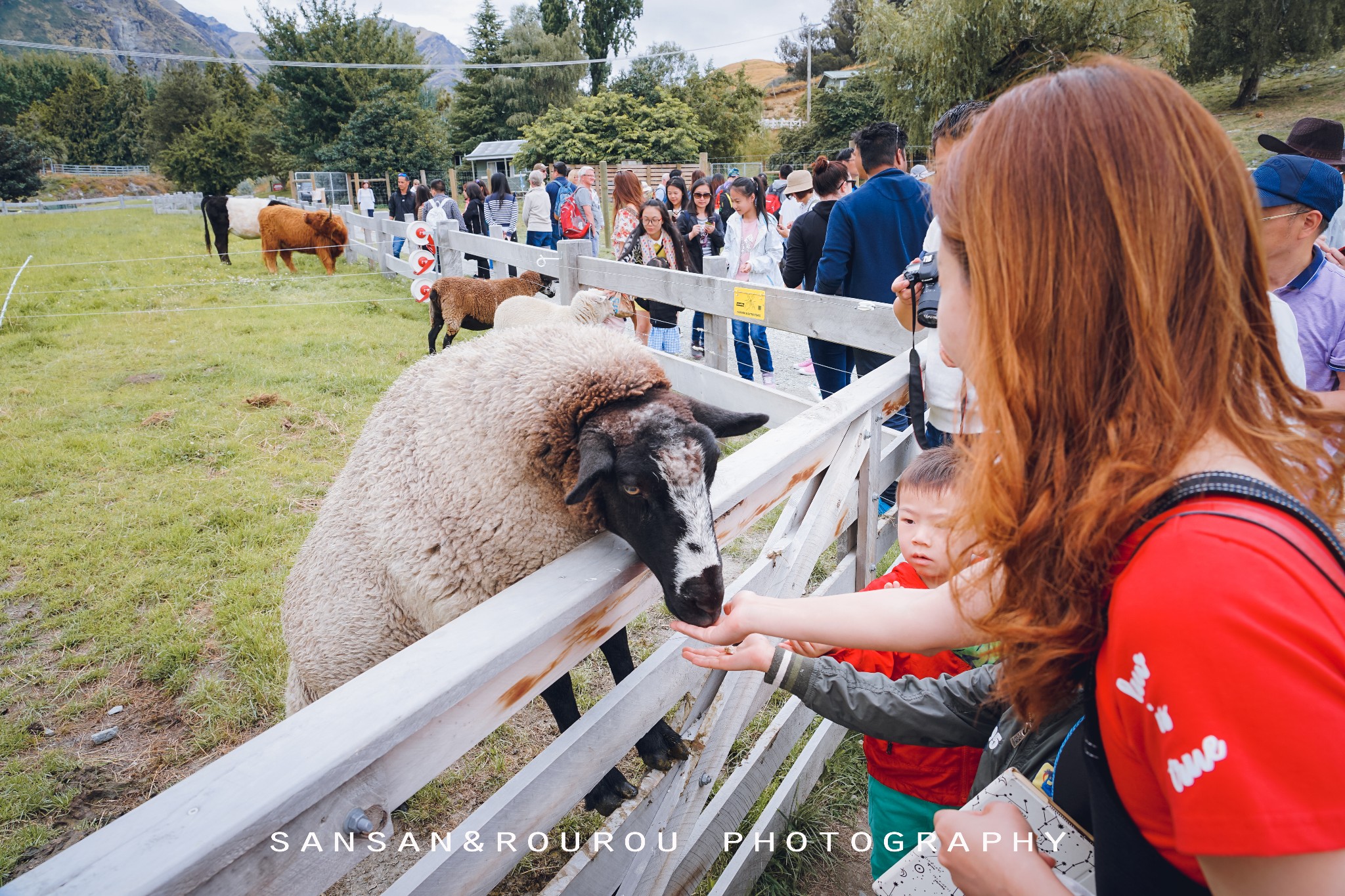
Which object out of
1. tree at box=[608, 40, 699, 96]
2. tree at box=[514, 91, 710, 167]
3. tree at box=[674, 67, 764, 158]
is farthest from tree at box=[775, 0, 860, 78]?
tree at box=[514, 91, 710, 167]

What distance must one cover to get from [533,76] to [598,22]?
682 inches

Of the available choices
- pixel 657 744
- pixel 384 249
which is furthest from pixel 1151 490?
pixel 384 249

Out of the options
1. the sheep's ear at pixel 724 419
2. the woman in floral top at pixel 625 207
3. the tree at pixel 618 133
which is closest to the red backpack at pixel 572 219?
the woman in floral top at pixel 625 207

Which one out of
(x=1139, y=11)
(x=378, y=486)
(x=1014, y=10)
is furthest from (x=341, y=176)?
(x=378, y=486)

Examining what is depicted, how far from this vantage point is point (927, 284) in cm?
277

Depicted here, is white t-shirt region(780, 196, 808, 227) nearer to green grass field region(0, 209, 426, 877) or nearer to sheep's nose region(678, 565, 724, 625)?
green grass field region(0, 209, 426, 877)

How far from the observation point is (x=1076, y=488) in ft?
2.79

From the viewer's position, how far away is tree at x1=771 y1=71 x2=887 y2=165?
4106 centimetres

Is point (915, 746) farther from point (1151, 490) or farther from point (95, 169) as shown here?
point (95, 169)

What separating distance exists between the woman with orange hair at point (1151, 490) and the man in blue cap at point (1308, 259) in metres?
2.55

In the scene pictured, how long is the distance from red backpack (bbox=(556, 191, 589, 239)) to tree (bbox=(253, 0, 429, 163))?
4779 cm

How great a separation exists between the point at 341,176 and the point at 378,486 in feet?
160

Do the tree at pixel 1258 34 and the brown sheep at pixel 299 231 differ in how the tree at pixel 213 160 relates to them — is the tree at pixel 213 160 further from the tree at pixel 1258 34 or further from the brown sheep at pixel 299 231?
the tree at pixel 1258 34

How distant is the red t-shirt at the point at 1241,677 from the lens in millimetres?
601
